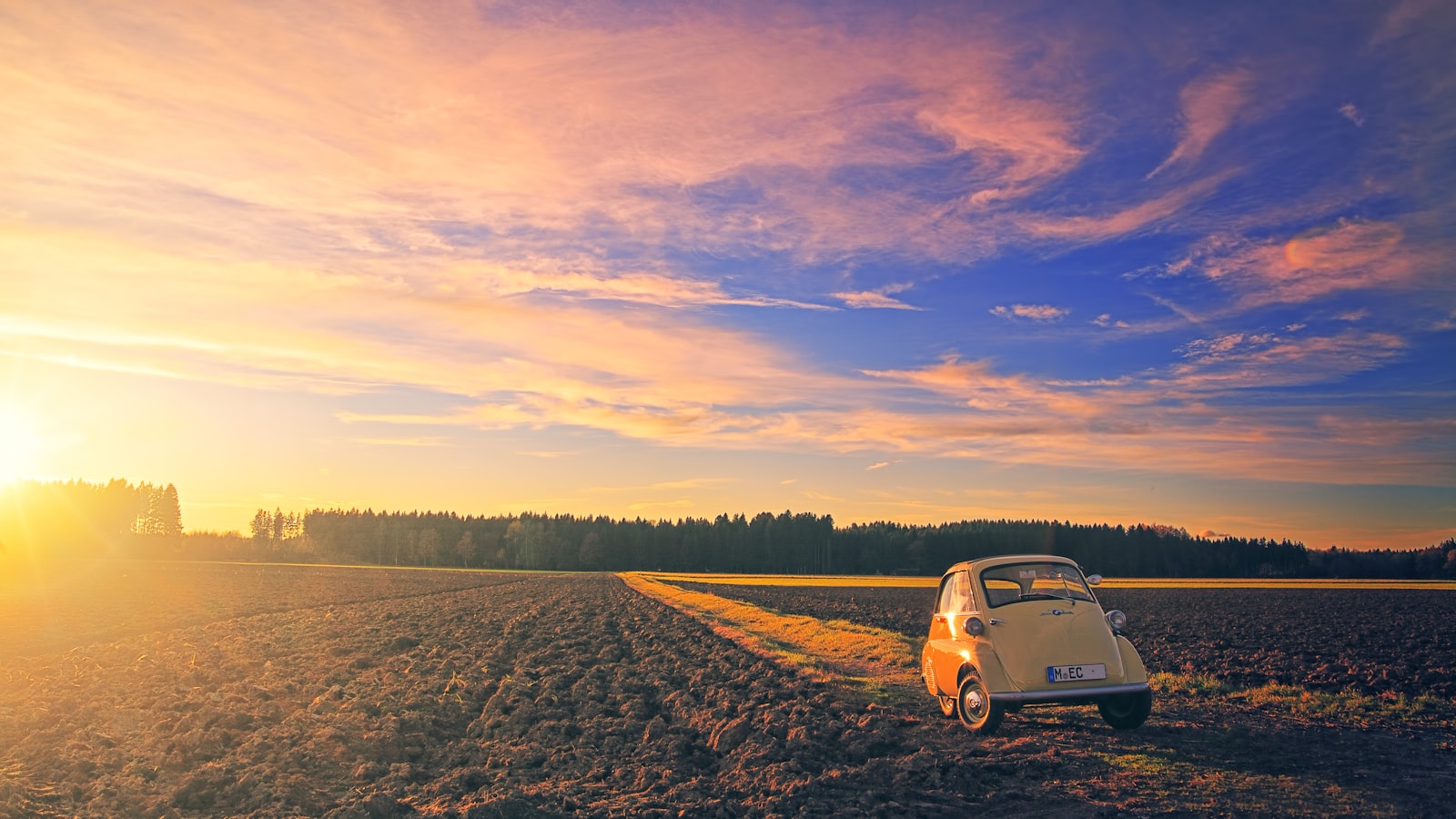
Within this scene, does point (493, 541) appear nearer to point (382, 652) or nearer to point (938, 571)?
point (938, 571)

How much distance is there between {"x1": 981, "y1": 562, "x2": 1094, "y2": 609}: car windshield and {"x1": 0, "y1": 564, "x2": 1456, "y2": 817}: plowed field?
1900 mm

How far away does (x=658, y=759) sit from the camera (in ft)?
37.5

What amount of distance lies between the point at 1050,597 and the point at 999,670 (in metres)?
1.23

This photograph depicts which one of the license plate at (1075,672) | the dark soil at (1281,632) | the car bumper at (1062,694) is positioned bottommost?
the dark soil at (1281,632)

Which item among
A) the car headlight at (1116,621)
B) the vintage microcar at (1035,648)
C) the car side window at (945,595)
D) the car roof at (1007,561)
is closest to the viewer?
the vintage microcar at (1035,648)

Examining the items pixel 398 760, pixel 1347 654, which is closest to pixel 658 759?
pixel 398 760

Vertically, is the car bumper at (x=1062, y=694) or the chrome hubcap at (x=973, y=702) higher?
the car bumper at (x=1062, y=694)

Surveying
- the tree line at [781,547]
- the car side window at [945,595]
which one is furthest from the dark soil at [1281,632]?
the tree line at [781,547]

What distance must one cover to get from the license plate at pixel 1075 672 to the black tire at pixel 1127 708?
418 millimetres

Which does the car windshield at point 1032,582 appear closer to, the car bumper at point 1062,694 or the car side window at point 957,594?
the car side window at point 957,594

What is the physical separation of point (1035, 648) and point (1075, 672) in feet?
1.94

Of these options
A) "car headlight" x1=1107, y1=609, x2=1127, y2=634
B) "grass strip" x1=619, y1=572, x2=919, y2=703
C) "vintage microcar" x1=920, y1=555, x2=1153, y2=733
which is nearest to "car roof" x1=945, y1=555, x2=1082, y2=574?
"vintage microcar" x1=920, y1=555, x2=1153, y2=733

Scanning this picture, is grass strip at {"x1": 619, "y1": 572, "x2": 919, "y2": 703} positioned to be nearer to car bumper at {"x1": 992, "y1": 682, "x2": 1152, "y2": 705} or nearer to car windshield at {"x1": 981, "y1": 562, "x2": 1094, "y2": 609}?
car windshield at {"x1": 981, "y1": 562, "x2": 1094, "y2": 609}

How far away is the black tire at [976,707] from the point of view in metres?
11.8
